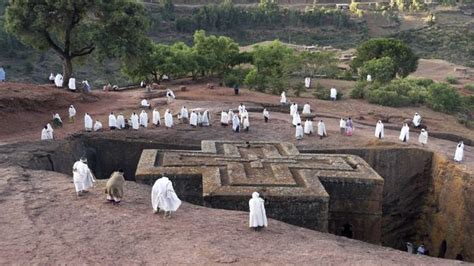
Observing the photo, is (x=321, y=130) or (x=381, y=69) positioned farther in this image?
(x=381, y=69)

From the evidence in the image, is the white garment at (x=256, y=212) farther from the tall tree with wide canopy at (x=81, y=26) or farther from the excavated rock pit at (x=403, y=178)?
the tall tree with wide canopy at (x=81, y=26)

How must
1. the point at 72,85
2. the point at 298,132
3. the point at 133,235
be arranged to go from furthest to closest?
the point at 72,85 → the point at 298,132 → the point at 133,235

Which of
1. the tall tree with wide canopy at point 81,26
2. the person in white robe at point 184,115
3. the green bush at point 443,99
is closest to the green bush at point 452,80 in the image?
the green bush at point 443,99

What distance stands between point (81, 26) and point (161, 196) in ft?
68.1

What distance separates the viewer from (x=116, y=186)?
→ 12.1m

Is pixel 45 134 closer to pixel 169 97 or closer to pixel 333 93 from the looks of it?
pixel 169 97

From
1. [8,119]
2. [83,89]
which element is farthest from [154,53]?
[8,119]

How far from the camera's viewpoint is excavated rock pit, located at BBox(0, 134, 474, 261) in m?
17.3

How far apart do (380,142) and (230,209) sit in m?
9.46

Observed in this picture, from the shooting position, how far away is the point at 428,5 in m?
85.5

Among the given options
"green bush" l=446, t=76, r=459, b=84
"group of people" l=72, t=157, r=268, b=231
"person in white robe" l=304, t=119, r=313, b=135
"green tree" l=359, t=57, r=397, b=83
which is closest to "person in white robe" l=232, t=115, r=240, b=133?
"person in white robe" l=304, t=119, r=313, b=135

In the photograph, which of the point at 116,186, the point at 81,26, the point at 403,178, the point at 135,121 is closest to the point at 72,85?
the point at 81,26

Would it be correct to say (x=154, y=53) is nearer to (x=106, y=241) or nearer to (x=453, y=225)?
(x=453, y=225)

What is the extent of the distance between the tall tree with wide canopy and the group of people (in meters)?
17.0
